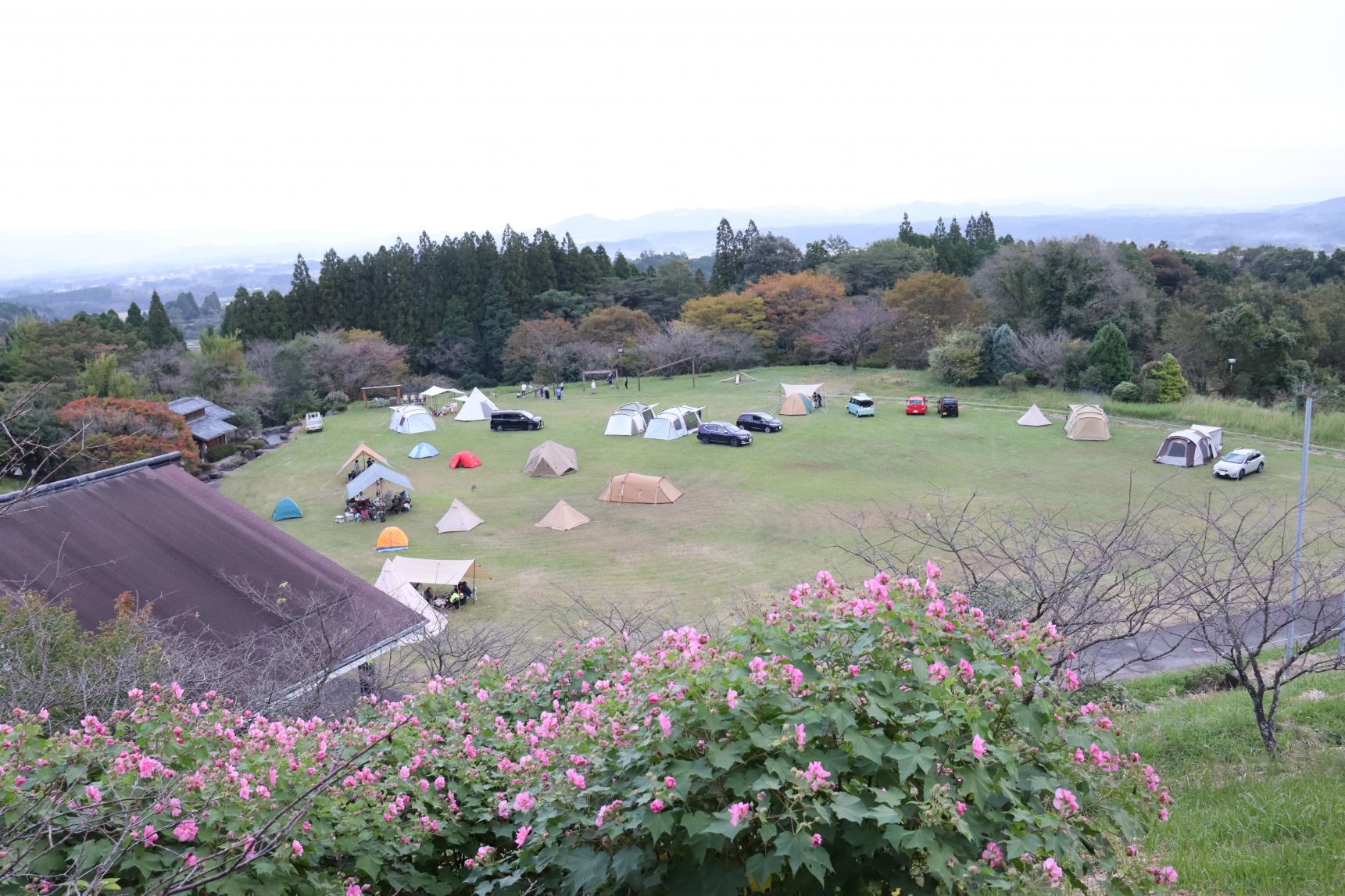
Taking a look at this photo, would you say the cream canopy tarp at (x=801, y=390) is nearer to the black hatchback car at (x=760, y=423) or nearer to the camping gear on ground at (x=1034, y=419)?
the black hatchback car at (x=760, y=423)

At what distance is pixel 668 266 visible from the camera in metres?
48.2

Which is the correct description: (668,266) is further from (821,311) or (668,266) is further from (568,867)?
(568,867)

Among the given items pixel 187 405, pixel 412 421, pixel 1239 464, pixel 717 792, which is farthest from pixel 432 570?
pixel 187 405

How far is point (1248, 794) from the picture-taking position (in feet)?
13.6

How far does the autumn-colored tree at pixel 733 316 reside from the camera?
3862 centimetres

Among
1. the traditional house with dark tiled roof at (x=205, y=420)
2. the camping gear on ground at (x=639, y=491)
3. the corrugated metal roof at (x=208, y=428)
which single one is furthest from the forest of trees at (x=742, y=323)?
the camping gear on ground at (x=639, y=491)

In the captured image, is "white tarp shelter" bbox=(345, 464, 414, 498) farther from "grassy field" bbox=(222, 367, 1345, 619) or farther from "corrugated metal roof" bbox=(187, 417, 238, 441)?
"corrugated metal roof" bbox=(187, 417, 238, 441)

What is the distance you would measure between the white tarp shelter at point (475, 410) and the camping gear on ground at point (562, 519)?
12106mm

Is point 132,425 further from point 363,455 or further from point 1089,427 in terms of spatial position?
point 1089,427

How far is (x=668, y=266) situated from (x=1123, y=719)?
46413 mm

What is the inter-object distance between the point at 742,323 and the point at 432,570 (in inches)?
1069

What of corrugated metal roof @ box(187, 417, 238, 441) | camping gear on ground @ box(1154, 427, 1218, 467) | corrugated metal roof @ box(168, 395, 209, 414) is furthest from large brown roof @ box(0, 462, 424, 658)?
camping gear on ground @ box(1154, 427, 1218, 467)

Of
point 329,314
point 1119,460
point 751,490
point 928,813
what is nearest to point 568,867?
point 928,813

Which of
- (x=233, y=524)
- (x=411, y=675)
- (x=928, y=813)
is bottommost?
(x=411, y=675)
